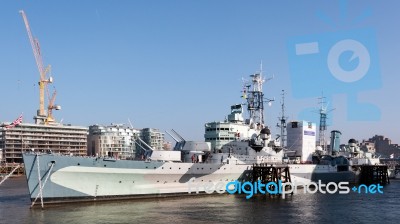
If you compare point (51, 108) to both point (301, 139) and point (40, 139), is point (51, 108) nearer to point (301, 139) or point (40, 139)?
point (40, 139)

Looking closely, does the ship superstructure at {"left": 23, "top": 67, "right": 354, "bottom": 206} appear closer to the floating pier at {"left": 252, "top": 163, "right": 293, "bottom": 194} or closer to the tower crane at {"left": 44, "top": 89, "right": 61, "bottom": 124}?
the floating pier at {"left": 252, "top": 163, "right": 293, "bottom": 194}

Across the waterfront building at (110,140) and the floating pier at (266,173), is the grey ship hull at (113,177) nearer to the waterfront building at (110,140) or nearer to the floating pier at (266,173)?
the floating pier at (266,173)

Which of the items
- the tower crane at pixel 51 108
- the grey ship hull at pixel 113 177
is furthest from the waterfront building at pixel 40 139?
the grey ship hull at pixel 113 177

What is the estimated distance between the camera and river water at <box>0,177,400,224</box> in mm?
28391

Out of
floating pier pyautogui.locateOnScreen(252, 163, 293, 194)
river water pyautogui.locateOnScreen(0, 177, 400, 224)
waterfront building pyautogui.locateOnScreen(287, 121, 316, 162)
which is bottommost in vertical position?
river water pyautogui.locateOnScreen(0, 177, 400, 224)

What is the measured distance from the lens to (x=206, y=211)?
105 ft

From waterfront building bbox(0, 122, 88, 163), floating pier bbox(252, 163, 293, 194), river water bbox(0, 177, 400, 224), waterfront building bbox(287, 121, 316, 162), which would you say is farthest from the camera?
waterfront building bbox(0, 122, 88, 163)

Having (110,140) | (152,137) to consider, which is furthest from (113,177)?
(152,137)

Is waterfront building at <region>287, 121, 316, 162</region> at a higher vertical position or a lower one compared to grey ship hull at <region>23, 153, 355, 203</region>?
higher

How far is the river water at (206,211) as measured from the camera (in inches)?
1118

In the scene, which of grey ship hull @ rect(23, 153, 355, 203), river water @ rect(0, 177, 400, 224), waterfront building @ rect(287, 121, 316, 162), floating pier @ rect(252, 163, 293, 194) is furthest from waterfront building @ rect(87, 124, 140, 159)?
river water @ rect(0, 177, 400, 224)

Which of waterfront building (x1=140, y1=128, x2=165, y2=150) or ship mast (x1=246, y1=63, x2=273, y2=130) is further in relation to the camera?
waterfront building (x1=140, y1=128, x2=165, y2=150)

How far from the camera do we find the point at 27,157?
1275 inches

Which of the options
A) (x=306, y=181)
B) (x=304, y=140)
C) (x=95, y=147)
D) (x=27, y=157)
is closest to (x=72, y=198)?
(x=27, y=157)
